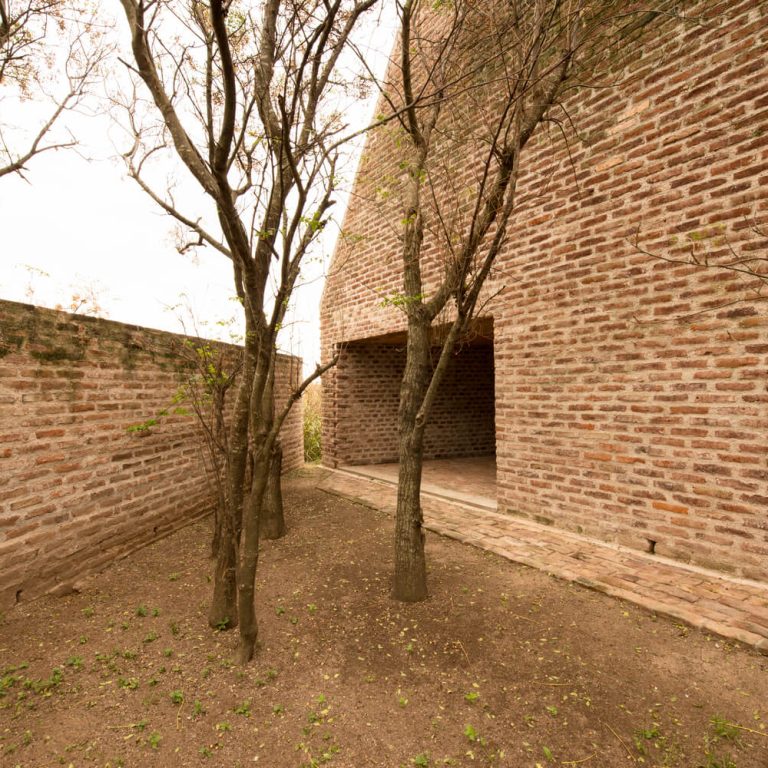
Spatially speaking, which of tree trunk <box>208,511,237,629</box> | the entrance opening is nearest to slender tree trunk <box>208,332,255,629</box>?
tree trunk <box>208,511,237,629</box>

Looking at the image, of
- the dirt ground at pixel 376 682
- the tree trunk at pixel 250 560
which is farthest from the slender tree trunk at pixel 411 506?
the tree trunk at pixel 250 560

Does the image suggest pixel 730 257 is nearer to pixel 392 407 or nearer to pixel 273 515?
pixel 273 515

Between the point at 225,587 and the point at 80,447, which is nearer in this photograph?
the point at 225,587

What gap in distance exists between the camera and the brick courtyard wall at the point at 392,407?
777 centimetres

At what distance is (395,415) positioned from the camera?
8.09 metres

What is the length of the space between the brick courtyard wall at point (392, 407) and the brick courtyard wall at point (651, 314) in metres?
2.85

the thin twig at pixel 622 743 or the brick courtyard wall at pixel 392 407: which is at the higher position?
the brick courtyard wall at pixel 392 407

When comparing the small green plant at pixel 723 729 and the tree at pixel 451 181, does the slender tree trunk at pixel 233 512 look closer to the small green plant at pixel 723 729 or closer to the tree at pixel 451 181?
the tree at pixel 451 181

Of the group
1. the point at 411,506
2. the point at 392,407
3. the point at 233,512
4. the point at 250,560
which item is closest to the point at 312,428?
the point at 392,407

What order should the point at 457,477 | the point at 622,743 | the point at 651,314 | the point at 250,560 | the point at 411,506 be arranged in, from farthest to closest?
the point at 457,477 → the point at 651,314 → the point at 411,506 → the point at 250,560 → the point at 622,743

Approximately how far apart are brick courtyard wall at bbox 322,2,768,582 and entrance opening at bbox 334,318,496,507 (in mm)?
2288

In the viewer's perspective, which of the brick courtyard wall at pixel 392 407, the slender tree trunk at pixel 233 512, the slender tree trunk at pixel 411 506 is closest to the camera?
the slender tree trunk at pixel 233 512

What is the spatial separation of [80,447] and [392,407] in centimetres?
546

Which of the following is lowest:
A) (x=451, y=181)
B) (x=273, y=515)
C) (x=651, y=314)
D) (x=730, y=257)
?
(x=273, y=515)
